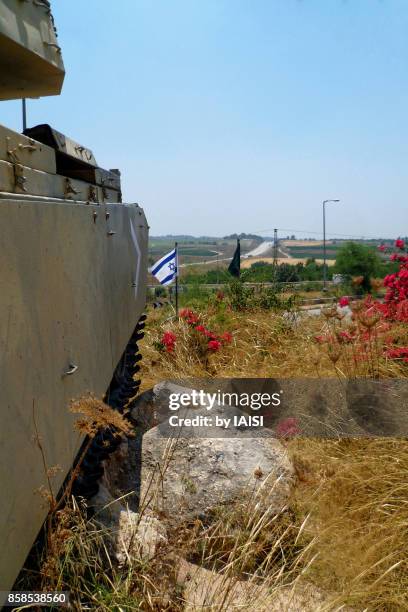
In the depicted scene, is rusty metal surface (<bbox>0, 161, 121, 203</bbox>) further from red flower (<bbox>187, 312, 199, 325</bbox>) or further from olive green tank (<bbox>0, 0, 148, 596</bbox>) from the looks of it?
red flower (<bbox>187, 312, 199, 325</bbox>)

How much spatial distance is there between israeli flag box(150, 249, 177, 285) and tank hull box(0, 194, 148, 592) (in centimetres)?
818

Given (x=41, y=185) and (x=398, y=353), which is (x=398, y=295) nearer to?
(x=398, y=353)

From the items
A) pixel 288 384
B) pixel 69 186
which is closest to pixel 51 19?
pixel 69 186

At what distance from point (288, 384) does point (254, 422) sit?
4.25ft

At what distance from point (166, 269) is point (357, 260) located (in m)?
42.8

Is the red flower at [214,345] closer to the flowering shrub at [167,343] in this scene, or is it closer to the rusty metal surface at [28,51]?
the flowering shrub at [167,343]

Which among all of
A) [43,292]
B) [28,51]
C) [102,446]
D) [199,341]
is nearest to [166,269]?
[199,341]

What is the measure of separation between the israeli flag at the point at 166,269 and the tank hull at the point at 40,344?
8.18 meters

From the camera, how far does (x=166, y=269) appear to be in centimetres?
1202

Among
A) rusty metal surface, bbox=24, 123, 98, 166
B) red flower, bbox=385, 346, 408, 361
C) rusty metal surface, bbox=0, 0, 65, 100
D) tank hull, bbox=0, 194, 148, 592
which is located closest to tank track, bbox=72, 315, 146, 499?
tank hull, bbox=0, 194, 148, 592

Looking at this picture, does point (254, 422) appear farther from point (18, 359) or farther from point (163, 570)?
point (18, 359)

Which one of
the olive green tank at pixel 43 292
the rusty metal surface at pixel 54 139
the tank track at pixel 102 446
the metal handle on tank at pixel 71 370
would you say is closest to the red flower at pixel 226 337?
the tank track at pixel 102 446

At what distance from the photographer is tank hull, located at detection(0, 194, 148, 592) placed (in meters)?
1.86

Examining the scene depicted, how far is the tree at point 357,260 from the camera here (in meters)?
51.8
